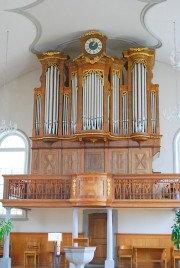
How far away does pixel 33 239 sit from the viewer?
60.7ft

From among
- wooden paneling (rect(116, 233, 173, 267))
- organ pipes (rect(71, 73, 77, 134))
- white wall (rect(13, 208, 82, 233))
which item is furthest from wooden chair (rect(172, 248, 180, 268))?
organ pipes (rect(71, 73, 77, 134))

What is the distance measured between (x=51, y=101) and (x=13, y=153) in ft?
10.8

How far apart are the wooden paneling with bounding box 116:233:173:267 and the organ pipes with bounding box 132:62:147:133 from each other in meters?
4.21

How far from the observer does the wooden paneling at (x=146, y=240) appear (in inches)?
701

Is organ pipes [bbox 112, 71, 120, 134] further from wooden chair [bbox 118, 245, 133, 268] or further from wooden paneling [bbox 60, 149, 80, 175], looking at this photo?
wooden chair [bbox 118, 245, 133, 268]

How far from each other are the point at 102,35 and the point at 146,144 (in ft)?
15.0

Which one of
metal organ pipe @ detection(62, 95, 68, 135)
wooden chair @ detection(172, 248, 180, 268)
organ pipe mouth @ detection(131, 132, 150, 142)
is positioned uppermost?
metal organ pipe @ detection(62, 95, 68, 135)

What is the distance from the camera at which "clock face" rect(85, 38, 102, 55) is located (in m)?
17.8

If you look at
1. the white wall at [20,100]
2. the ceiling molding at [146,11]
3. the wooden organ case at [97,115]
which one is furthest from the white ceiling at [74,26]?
the wooden organ case at [97,115]

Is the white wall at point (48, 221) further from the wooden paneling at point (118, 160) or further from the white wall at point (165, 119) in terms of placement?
the white wall at point (165, 119)

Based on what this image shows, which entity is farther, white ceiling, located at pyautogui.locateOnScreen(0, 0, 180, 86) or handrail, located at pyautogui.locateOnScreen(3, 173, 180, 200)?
handrail, located at pyautogui.locateOnScreen(3, 173, 180, 200)

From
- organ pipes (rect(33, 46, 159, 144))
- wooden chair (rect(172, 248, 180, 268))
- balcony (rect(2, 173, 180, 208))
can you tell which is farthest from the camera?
organ pipes (rect(33, 46, 159, 144))

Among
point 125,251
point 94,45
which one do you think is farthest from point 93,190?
point 94,45

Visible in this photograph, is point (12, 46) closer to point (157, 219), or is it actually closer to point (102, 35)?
point (102, 35)
